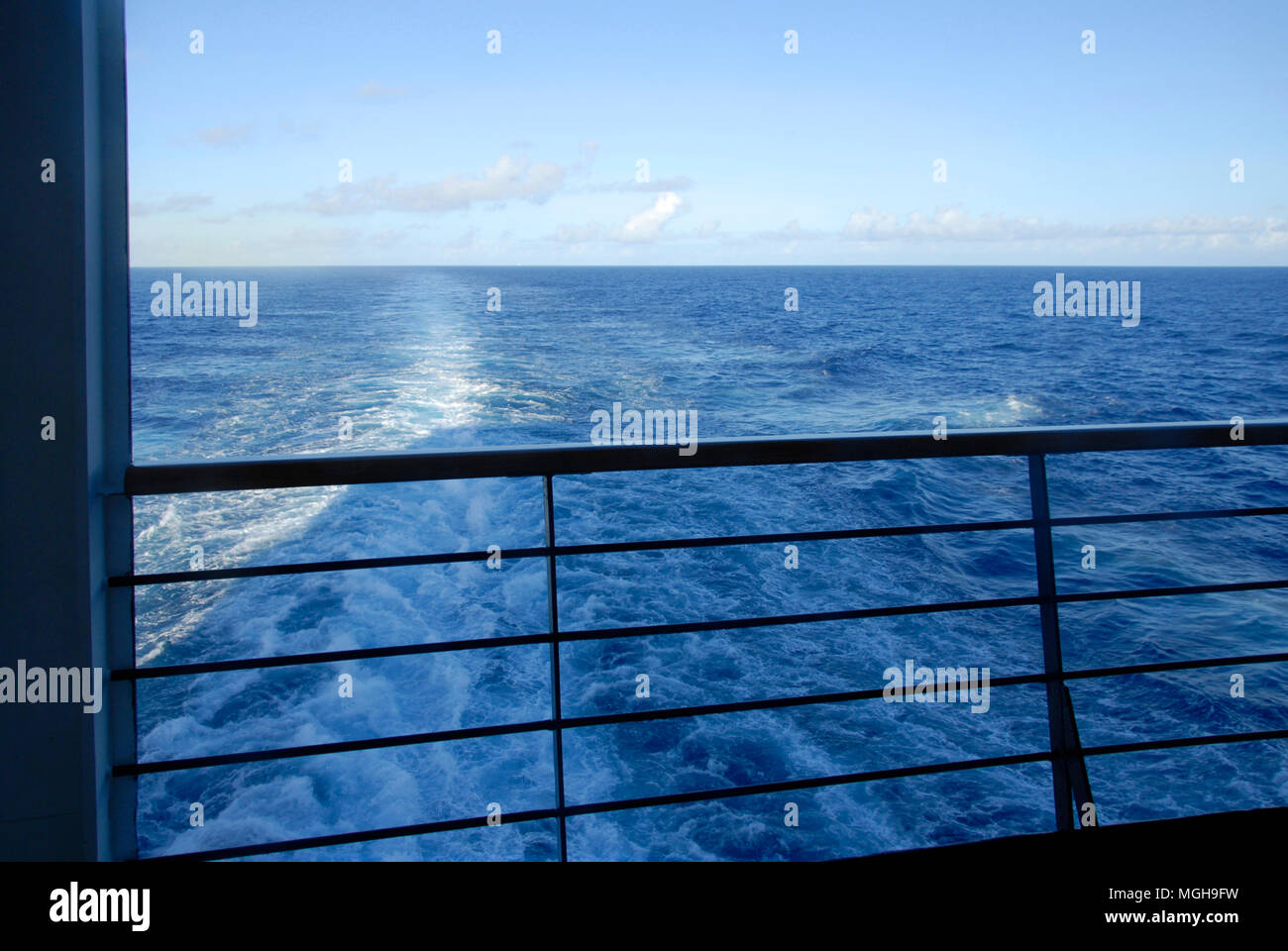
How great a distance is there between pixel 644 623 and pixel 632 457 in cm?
459

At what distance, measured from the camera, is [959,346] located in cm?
1862


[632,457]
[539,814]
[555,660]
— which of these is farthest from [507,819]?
[632,457]

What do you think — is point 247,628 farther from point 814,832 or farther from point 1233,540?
point 1233,540

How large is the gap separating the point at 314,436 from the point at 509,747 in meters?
4.51

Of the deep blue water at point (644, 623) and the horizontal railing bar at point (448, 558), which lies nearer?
the horizontal railing bar at point (448, 558)

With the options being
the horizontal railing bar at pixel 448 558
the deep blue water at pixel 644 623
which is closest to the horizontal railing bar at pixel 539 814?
the horizontal railing bar at pixel 448 558

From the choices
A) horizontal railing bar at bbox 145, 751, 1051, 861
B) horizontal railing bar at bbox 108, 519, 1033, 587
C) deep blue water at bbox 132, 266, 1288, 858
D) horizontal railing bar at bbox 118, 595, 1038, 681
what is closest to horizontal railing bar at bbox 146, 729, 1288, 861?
horizontal railing bar at bbox 145, 751, 1051, 861

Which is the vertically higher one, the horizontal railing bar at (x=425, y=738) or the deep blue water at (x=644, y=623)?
the horizontal railing bar at (x=425, y=738)

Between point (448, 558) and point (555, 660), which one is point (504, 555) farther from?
point (555, 660)

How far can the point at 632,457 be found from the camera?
3.05 feet

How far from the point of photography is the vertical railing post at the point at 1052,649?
1084 mm

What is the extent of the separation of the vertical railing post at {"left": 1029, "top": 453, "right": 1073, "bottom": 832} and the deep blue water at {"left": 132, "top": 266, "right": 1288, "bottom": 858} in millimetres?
782

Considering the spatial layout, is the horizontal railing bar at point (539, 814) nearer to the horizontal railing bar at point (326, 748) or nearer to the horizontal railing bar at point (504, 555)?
the horizontal railing bar at point (326, 748)
